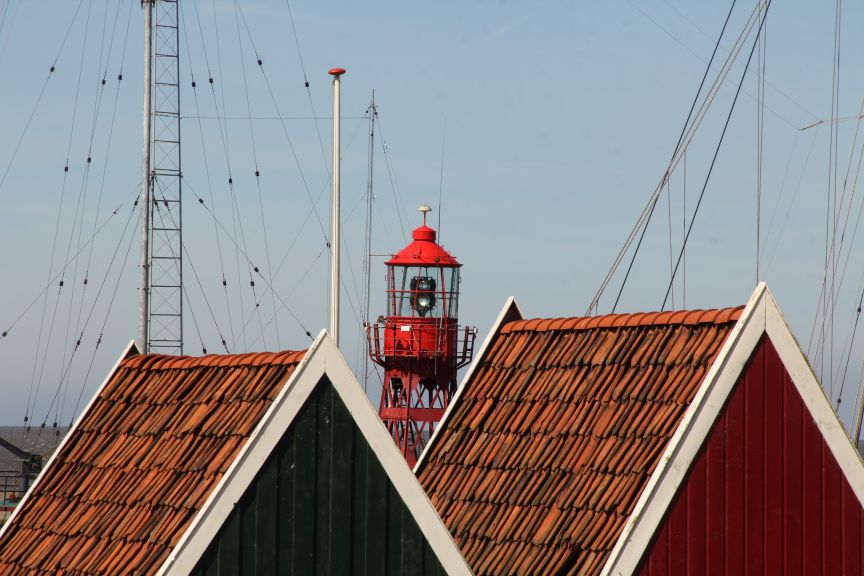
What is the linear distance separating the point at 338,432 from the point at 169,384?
3042 mm

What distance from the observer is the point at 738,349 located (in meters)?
17.0

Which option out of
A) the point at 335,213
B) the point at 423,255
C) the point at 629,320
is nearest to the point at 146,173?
A: the point at 423,255

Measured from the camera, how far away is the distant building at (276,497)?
1396 centimetres

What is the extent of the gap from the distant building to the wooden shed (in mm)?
3121

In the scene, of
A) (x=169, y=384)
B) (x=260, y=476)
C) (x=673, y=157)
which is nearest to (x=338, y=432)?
(x=260, y=476)

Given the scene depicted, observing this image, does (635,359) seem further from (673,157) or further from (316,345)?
(673,157)

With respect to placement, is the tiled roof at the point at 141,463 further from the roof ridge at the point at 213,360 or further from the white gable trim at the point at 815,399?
the white gable trim at the point at 815,399

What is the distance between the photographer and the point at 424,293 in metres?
48.3

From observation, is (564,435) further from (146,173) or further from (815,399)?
(146,173)

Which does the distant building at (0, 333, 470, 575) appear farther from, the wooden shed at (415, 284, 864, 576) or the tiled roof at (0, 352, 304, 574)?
the wooden shed at (415, 284, 864, 576)

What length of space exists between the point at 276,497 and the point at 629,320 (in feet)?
20.7

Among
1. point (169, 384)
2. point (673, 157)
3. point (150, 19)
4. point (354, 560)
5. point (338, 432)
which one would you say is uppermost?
point (150, 19)

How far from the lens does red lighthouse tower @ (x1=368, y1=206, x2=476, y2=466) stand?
48.1 m

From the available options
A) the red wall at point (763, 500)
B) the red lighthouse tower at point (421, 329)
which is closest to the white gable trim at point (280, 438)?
the red wall at point (763, 500)
